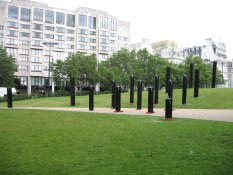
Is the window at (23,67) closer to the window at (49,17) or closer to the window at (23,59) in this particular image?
the window at (23,59)

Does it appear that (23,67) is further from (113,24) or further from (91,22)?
(113,24)

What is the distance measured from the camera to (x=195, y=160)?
19.5 feet

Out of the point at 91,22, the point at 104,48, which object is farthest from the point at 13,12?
the point at 104,48

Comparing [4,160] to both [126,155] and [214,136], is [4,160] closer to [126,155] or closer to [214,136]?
[126,155]

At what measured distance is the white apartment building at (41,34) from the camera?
8275 cm

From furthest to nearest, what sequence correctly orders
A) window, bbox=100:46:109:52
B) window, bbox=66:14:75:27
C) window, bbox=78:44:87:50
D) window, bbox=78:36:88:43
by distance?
window, bbox=100:46:109:52
window, bbox=78:44:87:50
window, bbox=78:36:88:43
window, bbox=66:14:75:27

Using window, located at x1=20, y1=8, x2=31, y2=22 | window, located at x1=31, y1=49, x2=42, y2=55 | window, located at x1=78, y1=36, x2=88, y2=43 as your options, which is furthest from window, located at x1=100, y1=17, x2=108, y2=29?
window, located at x1=20, y1=8, x2=31, y2=22

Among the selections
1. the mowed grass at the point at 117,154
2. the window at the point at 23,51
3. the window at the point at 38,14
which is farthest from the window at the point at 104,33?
the mowed grass at the point at 117,154

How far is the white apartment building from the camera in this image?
8275 centimetres

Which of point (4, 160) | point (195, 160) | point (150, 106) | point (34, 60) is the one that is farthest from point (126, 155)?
point (34, 60)

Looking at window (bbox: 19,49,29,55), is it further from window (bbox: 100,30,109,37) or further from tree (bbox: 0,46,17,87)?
tree (bbox: 0,46,17,87)

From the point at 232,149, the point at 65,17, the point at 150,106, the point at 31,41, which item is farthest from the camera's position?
the point at 65,17

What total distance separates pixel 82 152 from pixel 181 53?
132853mm

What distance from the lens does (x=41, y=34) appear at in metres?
85.9
